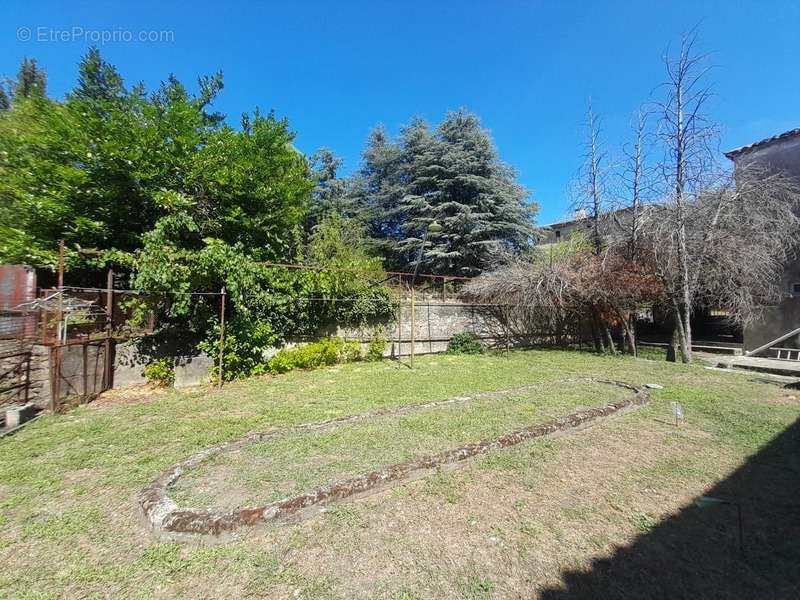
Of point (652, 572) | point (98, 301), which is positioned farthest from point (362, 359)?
point (652, 572)

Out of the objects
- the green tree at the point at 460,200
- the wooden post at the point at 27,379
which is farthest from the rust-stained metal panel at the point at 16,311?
the green tree at the point at 460,200

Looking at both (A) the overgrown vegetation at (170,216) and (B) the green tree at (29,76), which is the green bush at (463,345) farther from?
(B) the green tree at (29,76)

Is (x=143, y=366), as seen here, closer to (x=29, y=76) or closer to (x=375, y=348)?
(x=375, y=348)

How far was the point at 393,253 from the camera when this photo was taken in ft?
61.0

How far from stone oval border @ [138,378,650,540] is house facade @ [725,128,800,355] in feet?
32.4

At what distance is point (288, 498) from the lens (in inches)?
104

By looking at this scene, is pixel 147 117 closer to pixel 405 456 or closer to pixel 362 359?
pixel 362 359

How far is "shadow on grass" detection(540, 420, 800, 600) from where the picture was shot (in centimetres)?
193

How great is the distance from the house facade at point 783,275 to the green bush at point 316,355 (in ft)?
37.9

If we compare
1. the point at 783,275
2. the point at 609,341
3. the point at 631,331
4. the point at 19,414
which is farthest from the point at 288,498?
the point at 783,275

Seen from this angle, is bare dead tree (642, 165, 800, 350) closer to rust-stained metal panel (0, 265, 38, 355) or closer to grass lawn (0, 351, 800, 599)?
grass lawn (0, 351, 800, 599)

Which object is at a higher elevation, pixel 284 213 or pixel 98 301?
pixel 284 213

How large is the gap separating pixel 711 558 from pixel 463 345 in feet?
31.1

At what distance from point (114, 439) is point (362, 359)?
6.20 meters
